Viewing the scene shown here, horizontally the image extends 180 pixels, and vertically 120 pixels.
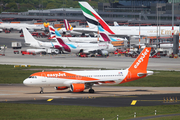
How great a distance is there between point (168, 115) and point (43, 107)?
14.6m

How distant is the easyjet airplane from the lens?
A: 4828 centimetres

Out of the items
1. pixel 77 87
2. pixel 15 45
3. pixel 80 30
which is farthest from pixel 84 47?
pixel 77 87

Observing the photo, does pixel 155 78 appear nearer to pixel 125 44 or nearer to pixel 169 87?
pixel 169 87

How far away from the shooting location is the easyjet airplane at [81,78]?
48281 mm

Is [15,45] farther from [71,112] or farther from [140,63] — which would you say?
[71,112]

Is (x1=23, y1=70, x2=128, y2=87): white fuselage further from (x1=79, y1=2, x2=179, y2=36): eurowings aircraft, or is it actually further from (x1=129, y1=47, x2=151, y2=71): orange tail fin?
(x1=79, y1=2, x2=179, y2=36): eurowings aircraft

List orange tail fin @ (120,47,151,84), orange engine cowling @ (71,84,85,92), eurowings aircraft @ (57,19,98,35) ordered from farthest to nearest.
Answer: eurowings aircraft @ (57,19,98,35), orange tail fin @ (120,47,151,84), orange engine cowling @ (71,84,85,92)

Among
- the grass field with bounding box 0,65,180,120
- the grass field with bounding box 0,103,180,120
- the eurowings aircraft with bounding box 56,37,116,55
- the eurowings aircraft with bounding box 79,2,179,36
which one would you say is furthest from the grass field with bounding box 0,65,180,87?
the eurowings aircraft with bounding box 79,2,179,36

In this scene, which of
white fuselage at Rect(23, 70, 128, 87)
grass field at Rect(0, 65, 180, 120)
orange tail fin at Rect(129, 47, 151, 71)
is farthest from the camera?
orange tail fin at Rect(129, 47, 151, 71)

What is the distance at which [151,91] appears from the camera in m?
52.4

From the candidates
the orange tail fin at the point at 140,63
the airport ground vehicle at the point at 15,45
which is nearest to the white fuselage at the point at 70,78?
the orange tail fin at the point at 140,63

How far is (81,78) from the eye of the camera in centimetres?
4984

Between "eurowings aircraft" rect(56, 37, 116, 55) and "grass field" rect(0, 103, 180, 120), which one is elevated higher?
"eurowings aircraft" rect(56, 37, 116, 55)

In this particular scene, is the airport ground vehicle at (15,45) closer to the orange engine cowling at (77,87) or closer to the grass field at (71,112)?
the orange engine cowling at (77,87)
